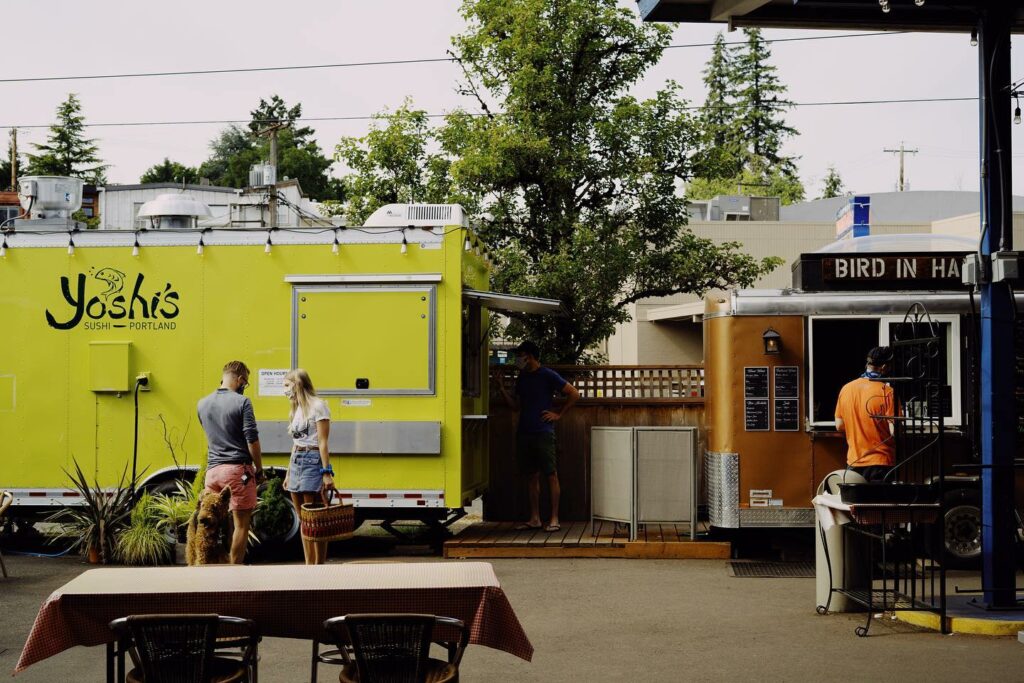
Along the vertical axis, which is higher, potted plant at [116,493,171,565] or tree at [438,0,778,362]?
tree at [438,0,778,362]

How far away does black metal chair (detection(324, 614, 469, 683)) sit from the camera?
500cm

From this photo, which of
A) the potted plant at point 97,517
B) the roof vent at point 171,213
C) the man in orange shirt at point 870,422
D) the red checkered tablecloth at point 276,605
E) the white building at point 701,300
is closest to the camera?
the red checkered tablecloth at point 276,605

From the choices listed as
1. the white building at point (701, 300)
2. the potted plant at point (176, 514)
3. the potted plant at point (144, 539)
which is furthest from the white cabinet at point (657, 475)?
the white building at point (701, 300)

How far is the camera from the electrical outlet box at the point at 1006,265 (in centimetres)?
842

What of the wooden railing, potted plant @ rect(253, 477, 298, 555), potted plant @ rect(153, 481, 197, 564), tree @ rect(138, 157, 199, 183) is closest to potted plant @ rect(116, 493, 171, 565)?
potted plant @ rect(153, 481, 197, 564)

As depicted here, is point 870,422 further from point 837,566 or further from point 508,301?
point 508,301

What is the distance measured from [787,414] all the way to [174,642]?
7507mm

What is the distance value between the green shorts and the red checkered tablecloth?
7.41 metres

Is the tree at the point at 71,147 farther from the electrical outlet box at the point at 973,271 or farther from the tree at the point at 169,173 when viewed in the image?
the electrical outlet box at the point at 973,271

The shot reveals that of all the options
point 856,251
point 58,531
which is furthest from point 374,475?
point 856,251

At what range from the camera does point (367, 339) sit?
38.8ft

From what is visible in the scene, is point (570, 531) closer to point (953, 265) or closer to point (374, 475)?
point (374, 475)

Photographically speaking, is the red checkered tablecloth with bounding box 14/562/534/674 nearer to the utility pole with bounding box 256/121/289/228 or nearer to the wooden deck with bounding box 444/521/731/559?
the wooden deck with bounding box 444/521/731/559

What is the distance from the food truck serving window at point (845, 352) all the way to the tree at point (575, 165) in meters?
3.20
